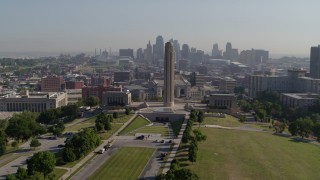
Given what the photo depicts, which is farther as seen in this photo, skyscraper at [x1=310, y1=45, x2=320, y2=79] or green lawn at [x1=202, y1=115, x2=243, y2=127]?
skyscraper at [x1=310, y1=45, x2=320, y2=79]

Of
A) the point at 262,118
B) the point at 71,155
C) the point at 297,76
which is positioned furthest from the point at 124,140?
the point at 297,76

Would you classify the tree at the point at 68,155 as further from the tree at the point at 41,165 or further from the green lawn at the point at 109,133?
the green lawn at the point at 109,133

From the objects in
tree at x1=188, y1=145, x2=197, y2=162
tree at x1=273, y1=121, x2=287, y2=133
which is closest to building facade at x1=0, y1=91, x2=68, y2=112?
tree at x1=273, y1=121, x2=287, y2=133

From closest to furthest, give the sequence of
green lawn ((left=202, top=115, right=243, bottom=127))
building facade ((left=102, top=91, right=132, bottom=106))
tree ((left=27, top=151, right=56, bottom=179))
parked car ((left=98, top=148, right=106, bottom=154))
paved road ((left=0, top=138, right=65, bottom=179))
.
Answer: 1. tree ((left=27, top=151, right=56, bottom=179))
2. paved road ((left=0, top=138, right=65, bottom=179))
3. parked car ((left=98, top=148, right=106, bottom=154))
4. green lawn ((left=202, top=115, right=243, bottom=127))
5. building facade ((left=102, top=91, right=132, bottom=106))

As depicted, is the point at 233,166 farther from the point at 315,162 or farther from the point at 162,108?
the point at 162,108

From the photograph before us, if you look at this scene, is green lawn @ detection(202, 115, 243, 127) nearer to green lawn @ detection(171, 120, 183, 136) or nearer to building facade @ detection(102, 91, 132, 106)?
green lawn @ detection(171, 120, 183, 136)
